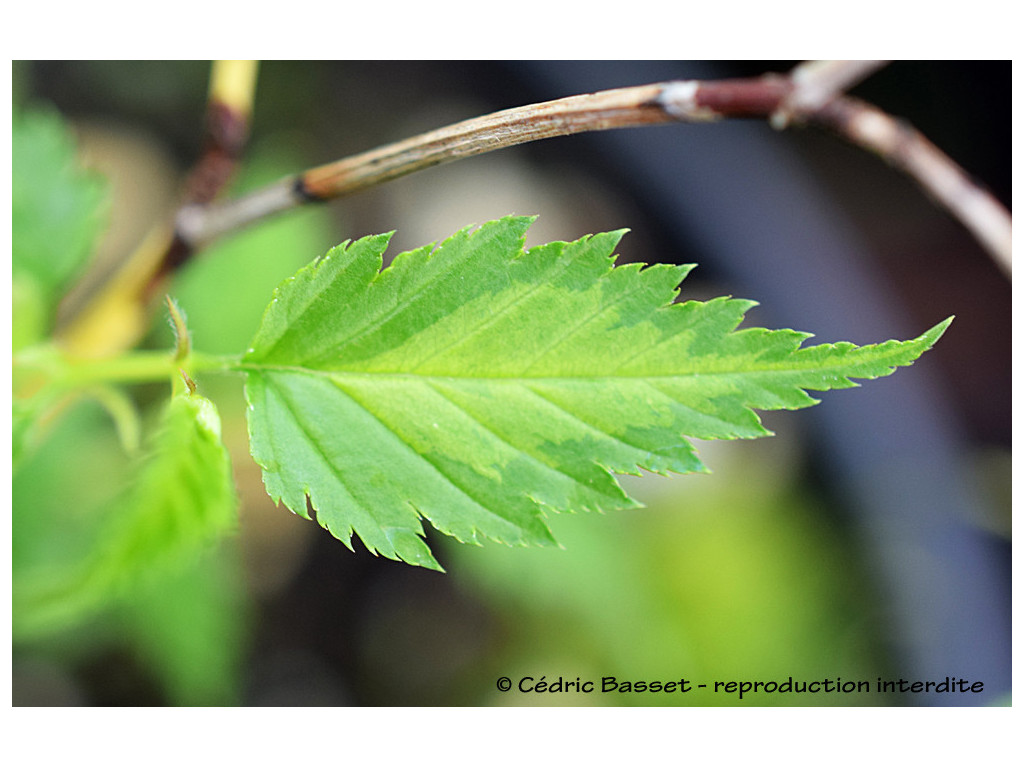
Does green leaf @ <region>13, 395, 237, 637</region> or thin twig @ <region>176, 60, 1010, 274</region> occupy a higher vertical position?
thin twig @ <region>176, 60, 1010, 274</region>

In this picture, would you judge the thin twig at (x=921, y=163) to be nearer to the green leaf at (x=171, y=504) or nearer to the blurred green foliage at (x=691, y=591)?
the green leaf at (x=171, y=504)

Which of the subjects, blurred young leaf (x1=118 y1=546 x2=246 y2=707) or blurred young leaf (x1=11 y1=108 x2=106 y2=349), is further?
blurred young leaf (x1=118 y1=546 x2=246 y2=707)

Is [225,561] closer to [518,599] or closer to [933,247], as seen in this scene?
[518,599]

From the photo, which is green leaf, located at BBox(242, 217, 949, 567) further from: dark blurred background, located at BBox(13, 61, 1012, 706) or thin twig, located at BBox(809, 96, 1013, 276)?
dark blurred background, located at BBox(13, 61, 1012, 706)

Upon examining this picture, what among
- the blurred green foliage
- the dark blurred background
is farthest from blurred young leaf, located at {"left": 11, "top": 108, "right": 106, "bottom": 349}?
the blurred green foliage

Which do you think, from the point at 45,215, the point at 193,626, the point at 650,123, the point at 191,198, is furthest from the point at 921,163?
the point at 193,626

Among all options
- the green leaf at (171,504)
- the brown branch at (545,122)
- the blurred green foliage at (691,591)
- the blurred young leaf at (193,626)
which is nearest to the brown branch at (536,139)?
the brown branch at (545,122)
